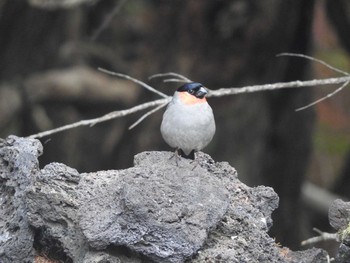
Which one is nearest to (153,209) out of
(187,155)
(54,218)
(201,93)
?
(54,218)

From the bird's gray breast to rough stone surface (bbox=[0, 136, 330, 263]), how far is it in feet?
2.11

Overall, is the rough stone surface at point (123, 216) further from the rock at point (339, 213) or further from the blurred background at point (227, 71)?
the blurred background at point (227, 71)

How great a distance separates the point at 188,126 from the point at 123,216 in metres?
1.11

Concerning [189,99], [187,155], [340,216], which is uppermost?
[189,99]

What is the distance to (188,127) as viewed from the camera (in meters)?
5.45

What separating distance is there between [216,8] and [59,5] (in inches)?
54.0

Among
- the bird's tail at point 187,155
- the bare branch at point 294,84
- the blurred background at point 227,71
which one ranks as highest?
the blurred background at point 227,71

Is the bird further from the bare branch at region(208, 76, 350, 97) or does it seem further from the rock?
the rock

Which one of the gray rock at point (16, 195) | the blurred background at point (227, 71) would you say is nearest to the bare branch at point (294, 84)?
the gray rock at point (16, 195)

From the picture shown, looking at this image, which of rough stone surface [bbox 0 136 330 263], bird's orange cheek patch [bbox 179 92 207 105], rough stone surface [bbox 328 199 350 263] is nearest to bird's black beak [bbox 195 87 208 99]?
bird's orange cheek patch [bbox 179 92 207 105]

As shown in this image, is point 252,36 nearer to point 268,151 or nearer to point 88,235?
point 268,151

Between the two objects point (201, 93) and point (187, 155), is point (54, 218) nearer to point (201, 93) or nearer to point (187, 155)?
point (187, 155)

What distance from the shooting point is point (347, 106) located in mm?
13227

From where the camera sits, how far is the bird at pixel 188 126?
5434 mm
